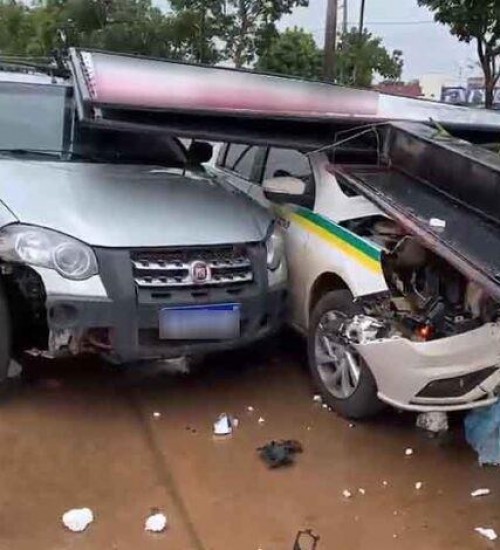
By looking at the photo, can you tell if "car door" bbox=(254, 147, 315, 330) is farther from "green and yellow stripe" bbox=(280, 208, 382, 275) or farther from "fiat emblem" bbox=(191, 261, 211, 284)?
"fiat emblem" bbox=(191, 261, 211, 284)

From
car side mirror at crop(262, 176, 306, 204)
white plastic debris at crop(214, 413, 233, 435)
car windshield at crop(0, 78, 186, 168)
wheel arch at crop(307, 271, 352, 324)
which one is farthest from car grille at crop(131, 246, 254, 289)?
car windshield at crop(0, 78, 186, 168)

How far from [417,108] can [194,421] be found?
2.59 m

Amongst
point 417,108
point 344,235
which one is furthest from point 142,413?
point 417,108

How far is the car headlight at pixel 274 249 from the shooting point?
467cm

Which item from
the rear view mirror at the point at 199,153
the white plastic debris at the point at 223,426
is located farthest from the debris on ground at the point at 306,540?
the rear view mirror at the point at 199,153

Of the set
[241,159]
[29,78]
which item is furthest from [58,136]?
[241,159]

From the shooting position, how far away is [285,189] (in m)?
4.87

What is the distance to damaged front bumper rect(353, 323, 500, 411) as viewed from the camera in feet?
12.4

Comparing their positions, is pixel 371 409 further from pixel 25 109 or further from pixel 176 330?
pixel 25 109

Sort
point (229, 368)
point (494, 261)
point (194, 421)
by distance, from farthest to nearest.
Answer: point (229, 368) < point (194, 421) < point (494, 261)

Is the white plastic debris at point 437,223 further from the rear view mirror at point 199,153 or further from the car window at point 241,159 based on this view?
the rear view mirror at point 199,153

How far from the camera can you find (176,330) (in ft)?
13.9

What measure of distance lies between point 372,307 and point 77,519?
1.73m

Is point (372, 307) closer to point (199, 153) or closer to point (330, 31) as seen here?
point (199, 153)
